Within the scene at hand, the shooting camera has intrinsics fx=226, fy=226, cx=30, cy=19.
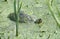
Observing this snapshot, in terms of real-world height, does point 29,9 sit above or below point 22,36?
above

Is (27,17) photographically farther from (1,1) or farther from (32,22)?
(1,1)

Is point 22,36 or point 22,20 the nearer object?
point 22,36

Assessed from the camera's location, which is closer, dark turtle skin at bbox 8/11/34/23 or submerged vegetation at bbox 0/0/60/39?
submerged vegetation at bbox 0/0/60/39

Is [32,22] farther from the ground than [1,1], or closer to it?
closer to it

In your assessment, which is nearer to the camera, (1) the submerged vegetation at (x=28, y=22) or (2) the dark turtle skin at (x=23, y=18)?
(1) the submerged vegetation at (x=28, y=22)

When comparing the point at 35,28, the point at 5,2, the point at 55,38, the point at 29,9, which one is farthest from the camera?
the point at 5,2

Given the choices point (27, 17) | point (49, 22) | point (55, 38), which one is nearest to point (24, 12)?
point (27, 17)

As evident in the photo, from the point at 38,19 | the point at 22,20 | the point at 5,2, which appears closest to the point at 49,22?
the point at 38,19

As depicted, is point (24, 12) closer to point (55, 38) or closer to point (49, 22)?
point (49, 22)

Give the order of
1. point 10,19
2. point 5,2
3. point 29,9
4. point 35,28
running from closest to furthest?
point 35,28, point 10,19, point 29,9, point 5,2
